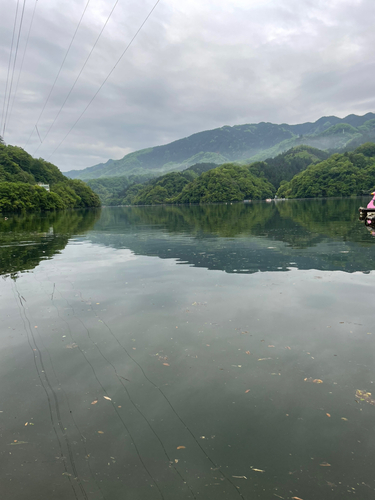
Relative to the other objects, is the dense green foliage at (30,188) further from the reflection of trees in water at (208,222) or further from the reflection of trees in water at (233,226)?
the reflection of trees in water at (233,226)

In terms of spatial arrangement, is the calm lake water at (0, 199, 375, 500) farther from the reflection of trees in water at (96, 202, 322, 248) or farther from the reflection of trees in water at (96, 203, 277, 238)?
the reflection of trees in water at (96, 203, 277, 238)

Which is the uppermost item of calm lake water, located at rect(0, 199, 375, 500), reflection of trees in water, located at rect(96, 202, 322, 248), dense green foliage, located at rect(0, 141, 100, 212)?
dense green foliage, located at rect(0, 141, 100, 212)

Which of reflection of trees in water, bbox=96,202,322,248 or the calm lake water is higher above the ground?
reflection of trees in water, bbox=96,202,322,248

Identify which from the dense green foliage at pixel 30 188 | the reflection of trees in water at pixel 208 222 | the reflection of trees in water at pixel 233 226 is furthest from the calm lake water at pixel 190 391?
the dense green foliage at pixel 30 188

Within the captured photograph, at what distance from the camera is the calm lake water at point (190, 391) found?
4148 millimetres

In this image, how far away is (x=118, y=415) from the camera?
5.32m

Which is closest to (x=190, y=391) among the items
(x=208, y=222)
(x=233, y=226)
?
(x=233, y=226)

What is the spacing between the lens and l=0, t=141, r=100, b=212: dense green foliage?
108781 mm

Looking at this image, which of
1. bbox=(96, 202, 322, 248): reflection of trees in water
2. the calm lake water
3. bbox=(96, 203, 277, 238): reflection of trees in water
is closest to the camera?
the calm lake water

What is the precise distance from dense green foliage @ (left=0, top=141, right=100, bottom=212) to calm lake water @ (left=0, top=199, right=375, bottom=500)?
111 meters

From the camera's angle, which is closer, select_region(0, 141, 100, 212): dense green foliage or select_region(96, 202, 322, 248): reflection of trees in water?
select_region(96, 202, 322, 248): reflection of trees in water

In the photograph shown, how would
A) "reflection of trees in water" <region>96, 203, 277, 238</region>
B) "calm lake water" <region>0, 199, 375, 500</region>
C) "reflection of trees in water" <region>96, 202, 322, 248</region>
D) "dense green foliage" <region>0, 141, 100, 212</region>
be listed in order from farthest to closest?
"dense green foliage" <region>0, 141, 100, 212</region> → "reflection of trees in water" <region>96, 203, 277, 238</region> → "reflection of trees in water" <region>96, 202, 322, 248</region> → "calm lake water" <region>0, 199, 375, 500</region>

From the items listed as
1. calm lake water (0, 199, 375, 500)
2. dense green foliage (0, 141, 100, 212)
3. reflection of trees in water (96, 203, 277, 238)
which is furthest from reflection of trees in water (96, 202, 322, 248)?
dense green foliage (0, 141, 100, 212)

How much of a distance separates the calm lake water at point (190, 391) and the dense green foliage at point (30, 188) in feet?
363
